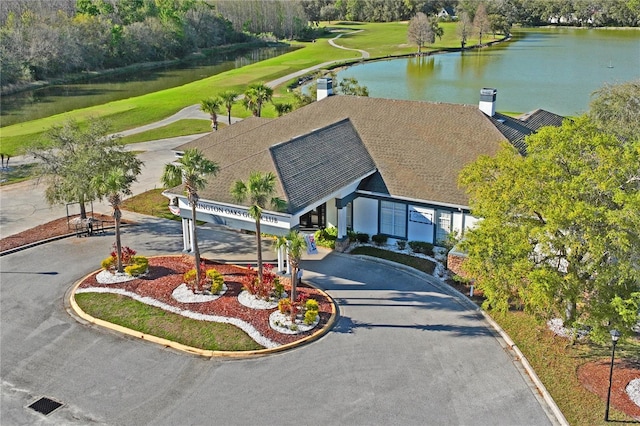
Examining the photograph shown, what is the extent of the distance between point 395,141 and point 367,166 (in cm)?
256

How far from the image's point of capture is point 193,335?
21.4 metres

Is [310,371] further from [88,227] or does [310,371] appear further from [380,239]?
[88,227]

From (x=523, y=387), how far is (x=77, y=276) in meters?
18.6

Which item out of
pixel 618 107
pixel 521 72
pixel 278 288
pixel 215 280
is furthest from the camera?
pixel 521 72

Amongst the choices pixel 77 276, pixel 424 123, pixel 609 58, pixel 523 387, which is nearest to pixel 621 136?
pixel 424 123

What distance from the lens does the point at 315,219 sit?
30969mm

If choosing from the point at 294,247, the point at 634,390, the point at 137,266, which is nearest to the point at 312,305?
the point at 294,247

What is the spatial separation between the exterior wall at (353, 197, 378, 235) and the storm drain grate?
16289 mm

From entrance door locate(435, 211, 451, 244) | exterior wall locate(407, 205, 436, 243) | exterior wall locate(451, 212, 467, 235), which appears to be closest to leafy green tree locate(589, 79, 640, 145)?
exterior wall locate(451, 212, 467, 235)

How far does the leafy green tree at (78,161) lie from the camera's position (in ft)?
92.4

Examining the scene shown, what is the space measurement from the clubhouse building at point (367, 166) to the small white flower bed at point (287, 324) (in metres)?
3.73

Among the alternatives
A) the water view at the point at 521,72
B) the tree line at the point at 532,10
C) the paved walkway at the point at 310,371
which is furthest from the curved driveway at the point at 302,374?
the tree line at the point at 532,10

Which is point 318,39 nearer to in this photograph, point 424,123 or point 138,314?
point 424,123

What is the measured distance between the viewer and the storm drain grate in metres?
17.8
